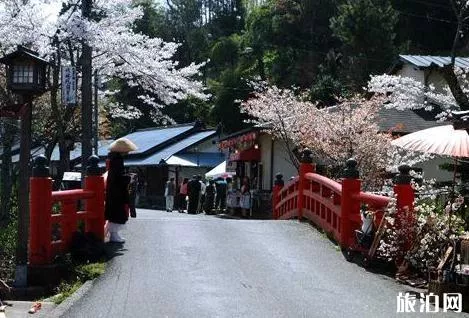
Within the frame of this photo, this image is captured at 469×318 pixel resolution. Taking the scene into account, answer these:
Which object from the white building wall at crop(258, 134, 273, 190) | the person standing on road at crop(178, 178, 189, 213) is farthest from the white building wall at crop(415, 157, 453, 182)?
the person standing on road at crop(178, 178, 189, 213)

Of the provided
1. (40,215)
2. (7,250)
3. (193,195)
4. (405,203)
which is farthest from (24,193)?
(193,195)

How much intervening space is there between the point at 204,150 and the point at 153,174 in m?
3.78

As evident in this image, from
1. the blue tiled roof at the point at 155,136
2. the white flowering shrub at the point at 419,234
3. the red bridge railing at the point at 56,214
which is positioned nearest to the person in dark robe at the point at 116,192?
the red bridge railing at the point at 56,214

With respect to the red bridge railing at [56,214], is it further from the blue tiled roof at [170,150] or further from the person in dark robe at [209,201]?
the blue tiled roof at [170,150]

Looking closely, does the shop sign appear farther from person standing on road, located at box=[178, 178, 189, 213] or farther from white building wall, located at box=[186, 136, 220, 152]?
white building wall, located at box=[186, 136, 220, 152]

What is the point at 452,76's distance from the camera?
40.5 feet

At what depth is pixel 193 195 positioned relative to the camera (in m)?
26.8

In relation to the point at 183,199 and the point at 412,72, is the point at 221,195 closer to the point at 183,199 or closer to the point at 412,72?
the point at 183,199

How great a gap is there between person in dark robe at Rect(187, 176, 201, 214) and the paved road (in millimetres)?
14327

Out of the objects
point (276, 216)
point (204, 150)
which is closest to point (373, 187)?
point (276, 216)

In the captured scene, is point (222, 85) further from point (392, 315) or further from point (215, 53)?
point (392, 315)

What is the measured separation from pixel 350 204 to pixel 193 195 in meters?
16.5

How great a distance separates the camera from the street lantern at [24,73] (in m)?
9.74

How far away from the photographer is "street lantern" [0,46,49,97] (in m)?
9.74
